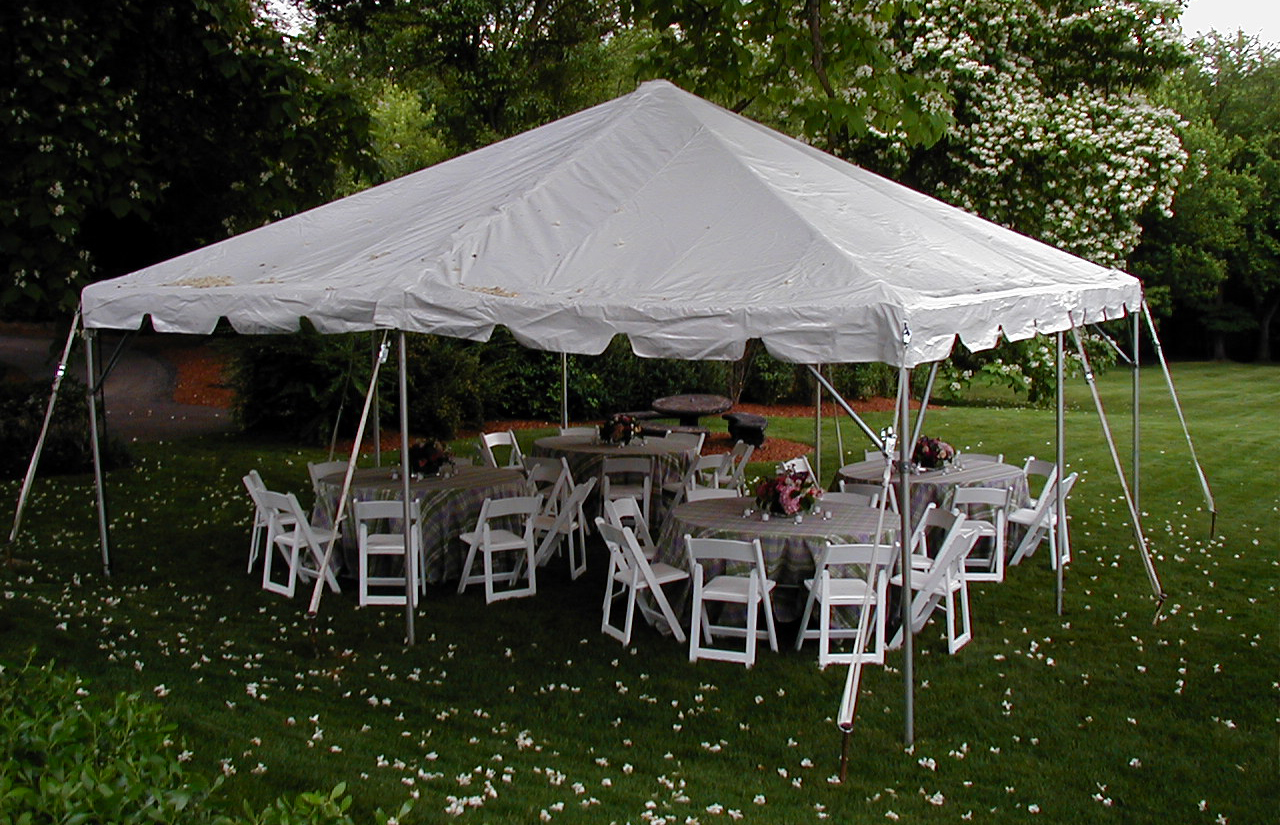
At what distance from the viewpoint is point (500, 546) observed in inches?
296

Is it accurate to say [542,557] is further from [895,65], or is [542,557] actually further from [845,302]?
[895,65]

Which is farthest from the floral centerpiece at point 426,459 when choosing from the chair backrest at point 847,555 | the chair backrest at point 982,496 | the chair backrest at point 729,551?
the chair backrest at point 982,496

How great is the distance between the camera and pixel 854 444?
52.8 ft

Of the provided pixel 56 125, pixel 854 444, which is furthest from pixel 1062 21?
pixel 56 125

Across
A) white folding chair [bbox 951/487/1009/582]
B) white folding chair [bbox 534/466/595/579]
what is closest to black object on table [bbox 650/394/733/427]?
white folding chair [bbox 534/466/595/579]

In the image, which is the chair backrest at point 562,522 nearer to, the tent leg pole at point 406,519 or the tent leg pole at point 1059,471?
the tent leg pole at point 406,519

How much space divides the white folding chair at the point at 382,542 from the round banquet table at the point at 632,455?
207 centimetres

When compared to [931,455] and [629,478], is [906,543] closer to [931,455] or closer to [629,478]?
[931,455]

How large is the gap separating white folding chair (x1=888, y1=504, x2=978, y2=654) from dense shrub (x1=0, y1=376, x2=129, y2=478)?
362 inches

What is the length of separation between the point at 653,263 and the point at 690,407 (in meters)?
8.79

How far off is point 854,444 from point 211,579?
1025 cm

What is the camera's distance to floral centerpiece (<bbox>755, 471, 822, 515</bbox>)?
684 centimetres

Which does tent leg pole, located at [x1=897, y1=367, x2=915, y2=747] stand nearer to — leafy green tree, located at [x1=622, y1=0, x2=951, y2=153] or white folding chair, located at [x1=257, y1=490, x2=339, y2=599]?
white folding chair, located at [x1=257, y1=490, x2=339, y2=599]

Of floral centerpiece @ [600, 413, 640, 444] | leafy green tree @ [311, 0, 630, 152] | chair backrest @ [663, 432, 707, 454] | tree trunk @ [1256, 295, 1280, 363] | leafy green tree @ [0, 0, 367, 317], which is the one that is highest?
leafy green tree @ [311, 0, 630, 152]
